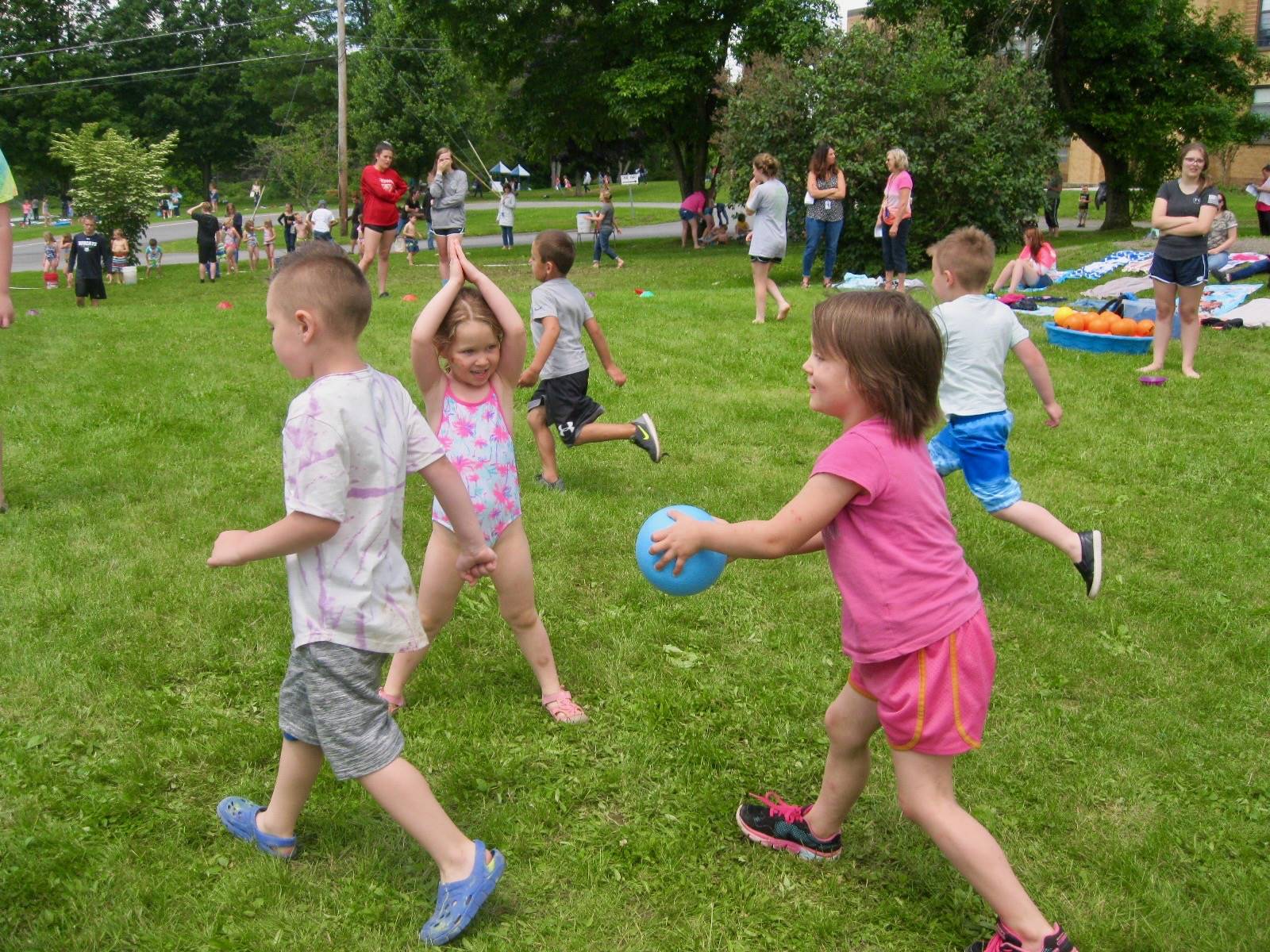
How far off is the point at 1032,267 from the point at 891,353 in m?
13.1

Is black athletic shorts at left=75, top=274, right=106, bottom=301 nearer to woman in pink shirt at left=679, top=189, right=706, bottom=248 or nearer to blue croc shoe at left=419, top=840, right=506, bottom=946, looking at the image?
Answer: woman in pink shirt at left=679, top=189, right=706, bottom=248

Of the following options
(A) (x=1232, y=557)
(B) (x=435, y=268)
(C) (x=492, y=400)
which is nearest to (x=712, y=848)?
(C) (x=492, y=400)

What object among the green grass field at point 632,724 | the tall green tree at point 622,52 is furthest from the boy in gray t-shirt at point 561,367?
the tall green tree at point 622,52

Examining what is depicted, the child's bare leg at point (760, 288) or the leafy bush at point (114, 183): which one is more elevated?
the leafy bush at point (114, 183)

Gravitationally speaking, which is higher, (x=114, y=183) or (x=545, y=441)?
(x=114, y=183)

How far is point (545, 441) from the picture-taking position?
22.0 feet

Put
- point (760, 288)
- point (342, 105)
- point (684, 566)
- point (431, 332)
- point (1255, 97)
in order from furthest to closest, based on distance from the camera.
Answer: point (1255, 97) < point (342, 105) < point (760, 288) < point (431, 332) < point (684, 566)

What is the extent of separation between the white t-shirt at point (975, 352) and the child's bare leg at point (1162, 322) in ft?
17.0

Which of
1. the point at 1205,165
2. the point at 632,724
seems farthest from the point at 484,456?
the point at 1205,165

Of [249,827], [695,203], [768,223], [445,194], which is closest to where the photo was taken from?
[249,827]

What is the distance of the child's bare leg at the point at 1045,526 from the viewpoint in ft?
16.7

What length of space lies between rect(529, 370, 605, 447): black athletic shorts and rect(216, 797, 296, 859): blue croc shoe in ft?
12.0

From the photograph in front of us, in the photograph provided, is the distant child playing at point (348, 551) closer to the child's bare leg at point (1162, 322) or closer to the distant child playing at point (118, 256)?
the child's bare leg at point (1162, 322)

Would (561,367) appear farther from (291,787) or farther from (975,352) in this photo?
(291,787)
